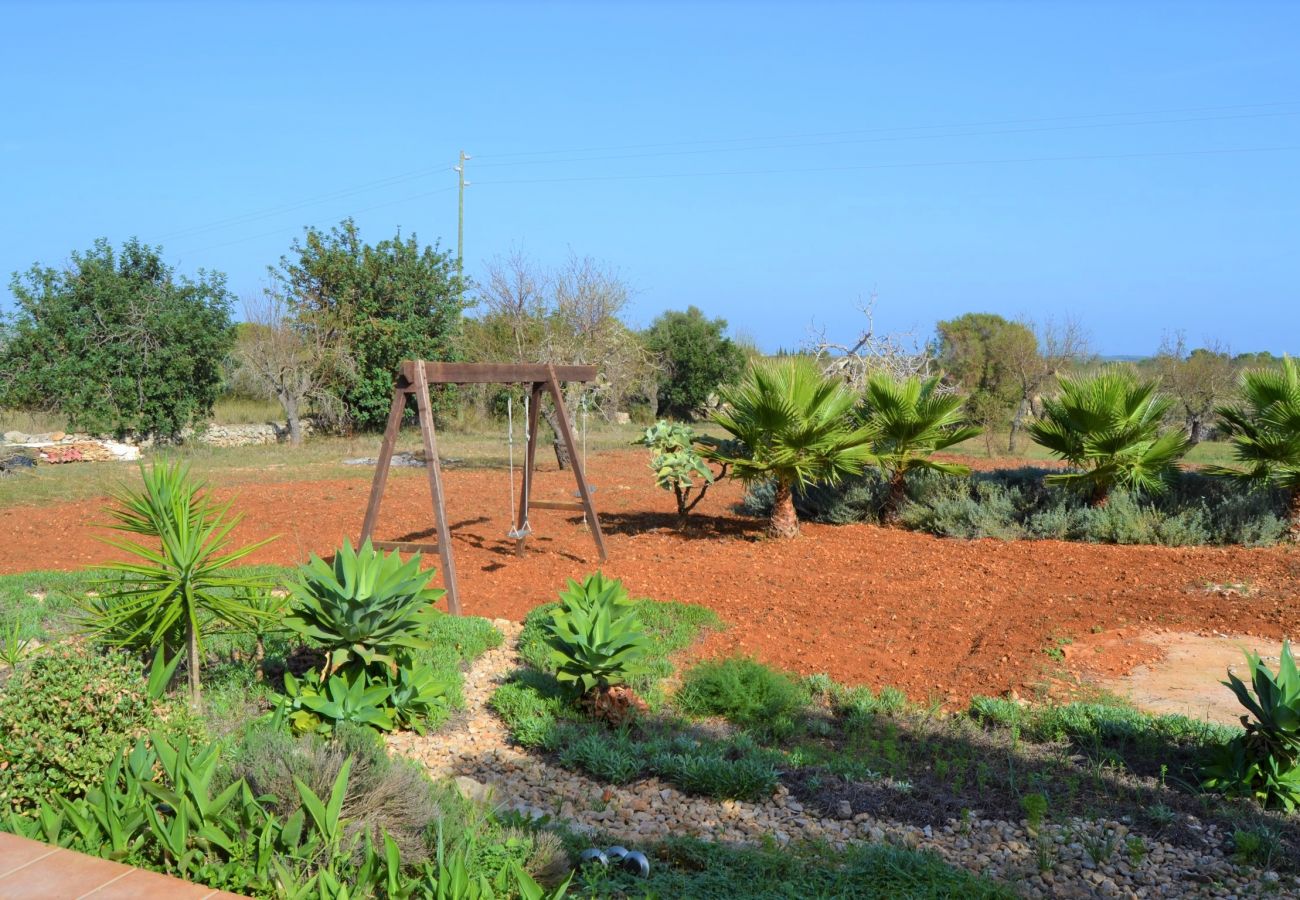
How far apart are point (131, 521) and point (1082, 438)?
9134mm

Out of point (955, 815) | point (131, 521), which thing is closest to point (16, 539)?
point (131, 521)

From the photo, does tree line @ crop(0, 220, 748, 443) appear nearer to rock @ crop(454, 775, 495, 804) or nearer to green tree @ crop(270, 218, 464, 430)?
green tree @ crop(270, 218, 464, 430)

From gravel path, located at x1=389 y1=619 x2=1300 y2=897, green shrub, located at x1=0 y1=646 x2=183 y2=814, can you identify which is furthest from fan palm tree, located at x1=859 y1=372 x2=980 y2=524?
green shrub, located at x1=0 y1=646 x2=183 y2=814

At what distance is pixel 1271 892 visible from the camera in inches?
147

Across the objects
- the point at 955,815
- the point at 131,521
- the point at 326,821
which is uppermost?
the point at 131,521

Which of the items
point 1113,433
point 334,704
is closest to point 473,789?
point 334,704

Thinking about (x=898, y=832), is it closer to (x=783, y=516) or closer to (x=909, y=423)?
(x=783, y=516)

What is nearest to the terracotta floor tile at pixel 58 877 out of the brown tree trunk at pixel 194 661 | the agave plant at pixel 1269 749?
the brown tree trunk at pixel 194 661

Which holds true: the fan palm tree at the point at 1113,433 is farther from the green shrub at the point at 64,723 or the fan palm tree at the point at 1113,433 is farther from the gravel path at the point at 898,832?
the green shrub at the point at 64,723

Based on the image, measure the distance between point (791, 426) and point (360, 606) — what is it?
611 cm

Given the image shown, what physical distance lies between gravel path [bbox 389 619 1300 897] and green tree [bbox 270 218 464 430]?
63.5 ft

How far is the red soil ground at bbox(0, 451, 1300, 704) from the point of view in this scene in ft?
23.1

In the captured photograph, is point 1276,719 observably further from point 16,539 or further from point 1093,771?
point 16,539

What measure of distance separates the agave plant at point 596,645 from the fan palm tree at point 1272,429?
7738mm
